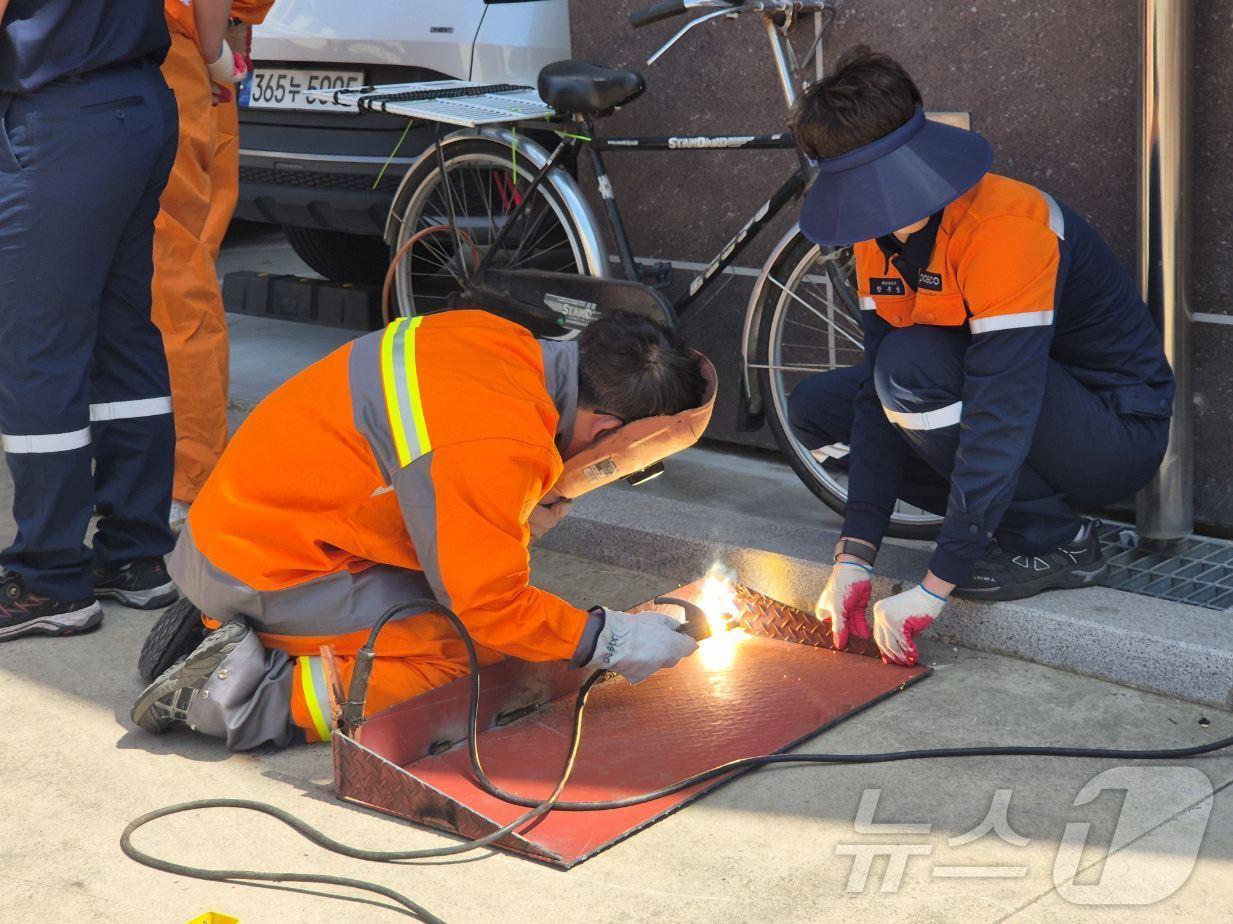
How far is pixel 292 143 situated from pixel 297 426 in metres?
3.03

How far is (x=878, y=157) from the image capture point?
2900mm

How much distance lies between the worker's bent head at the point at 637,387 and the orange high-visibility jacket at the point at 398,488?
0.14 feet

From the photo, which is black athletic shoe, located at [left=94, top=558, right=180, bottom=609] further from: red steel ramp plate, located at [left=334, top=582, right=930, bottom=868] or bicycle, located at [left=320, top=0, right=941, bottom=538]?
bicycle, located at [left=320, top=0, right=941, bottom=538]

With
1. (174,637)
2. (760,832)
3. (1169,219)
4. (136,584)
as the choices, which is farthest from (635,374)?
(136,584)

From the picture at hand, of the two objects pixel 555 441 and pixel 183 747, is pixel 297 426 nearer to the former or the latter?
pixel 555 441

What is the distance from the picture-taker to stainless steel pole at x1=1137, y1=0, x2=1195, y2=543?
10.8ft

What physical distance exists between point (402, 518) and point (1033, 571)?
1.37 meters

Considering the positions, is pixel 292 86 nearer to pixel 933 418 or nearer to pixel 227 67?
pixel 227 67

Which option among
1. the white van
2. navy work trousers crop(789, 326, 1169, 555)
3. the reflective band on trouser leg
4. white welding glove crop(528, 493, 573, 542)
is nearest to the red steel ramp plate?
the reflective band on trouser leg

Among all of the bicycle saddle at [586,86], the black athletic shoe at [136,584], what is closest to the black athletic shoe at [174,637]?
the black athletic shoe at [136,584]

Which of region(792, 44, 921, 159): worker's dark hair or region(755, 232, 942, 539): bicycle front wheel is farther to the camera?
region(755, 232, 942, 539): bicycle front wheel

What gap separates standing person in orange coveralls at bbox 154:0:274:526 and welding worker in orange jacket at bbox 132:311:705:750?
4.50 ft

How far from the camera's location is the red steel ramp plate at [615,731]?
2635 mm

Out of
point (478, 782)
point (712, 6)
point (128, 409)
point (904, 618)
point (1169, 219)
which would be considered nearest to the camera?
point (478, 782)
